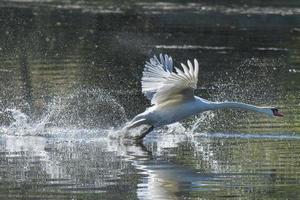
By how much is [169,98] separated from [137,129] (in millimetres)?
819

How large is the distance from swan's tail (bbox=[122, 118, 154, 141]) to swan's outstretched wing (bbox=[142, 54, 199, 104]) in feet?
1.31

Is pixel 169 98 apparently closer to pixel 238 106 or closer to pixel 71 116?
pixel 238 106

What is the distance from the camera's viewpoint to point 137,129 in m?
16.8

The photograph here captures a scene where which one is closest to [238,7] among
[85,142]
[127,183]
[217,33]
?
[217,33]

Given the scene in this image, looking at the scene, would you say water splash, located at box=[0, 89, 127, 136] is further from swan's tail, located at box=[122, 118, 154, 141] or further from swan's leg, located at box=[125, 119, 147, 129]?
swan's leg, located at box=[125, 119, 147, 129]

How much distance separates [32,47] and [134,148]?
47.9 ft

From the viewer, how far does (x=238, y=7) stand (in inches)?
1892

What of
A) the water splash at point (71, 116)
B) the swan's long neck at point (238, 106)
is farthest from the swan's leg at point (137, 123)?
the swan's long neck at point (238, 106)

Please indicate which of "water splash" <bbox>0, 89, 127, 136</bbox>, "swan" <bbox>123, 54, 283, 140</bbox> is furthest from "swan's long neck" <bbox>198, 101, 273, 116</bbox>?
"water splash" <bbox>0, 89, 127, 136</bbox>

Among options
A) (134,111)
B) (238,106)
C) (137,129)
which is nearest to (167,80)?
(238,106)

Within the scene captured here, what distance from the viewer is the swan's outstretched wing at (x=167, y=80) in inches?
614

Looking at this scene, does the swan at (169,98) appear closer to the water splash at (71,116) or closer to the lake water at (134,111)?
the lake water at (134,111)

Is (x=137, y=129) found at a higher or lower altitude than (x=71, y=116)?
lower

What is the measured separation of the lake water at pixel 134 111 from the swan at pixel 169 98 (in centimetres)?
37
